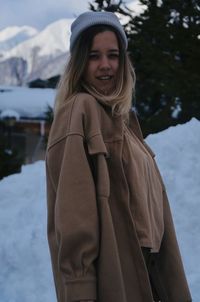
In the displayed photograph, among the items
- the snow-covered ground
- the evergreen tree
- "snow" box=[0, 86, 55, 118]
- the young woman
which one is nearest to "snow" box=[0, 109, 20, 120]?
"snow" box=[0, 86, 55, 118]

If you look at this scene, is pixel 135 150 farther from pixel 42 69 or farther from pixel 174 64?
pixel 42 69

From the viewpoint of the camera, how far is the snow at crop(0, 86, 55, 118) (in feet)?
57.5

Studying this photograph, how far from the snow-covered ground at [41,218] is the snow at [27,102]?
31.8ft

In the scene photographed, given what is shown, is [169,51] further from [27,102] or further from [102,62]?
[102,62]

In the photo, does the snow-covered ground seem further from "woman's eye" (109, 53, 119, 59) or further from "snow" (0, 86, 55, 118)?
"snow" (0, 86, 55, 118)

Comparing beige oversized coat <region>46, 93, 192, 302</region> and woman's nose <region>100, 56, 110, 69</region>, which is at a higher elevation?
→ woman's nose <region>100, 56, 110, 69</region>

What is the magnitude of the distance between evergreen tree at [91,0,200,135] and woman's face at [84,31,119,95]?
8.01 meters

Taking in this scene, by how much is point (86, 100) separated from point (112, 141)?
172 mm

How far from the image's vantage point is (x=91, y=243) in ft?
6.30

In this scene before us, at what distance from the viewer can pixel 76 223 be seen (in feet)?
6.31

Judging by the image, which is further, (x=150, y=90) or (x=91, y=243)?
(x=150, y=90)

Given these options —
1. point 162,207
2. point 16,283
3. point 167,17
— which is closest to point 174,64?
point 167,17

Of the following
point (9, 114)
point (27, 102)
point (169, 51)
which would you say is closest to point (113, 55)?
point (169, 51)

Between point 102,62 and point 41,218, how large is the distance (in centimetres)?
390
